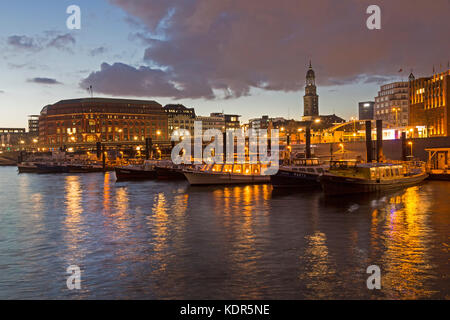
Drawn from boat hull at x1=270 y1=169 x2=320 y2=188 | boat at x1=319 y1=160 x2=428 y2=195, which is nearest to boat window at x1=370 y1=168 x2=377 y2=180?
boat at x1=319 y1=160 x2=428 y2=195

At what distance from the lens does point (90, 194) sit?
5419 cm

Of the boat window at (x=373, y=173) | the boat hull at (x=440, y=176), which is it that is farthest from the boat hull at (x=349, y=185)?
the boat hull at (x=440, y=176)


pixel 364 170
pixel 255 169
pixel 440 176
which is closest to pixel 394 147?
pixel 440 176

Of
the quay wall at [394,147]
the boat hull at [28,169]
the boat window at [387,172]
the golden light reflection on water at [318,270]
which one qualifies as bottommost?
the golden light reflection on water at [318,270]

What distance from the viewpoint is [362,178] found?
45844 mm

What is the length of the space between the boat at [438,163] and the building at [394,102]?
377 ft

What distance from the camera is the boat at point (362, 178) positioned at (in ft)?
145

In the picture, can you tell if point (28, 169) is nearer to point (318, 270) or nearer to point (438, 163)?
point (438, 163)

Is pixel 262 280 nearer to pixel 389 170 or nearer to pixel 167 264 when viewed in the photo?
pixel 167 264

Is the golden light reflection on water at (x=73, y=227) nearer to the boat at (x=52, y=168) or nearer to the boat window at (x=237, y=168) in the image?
the boat window at (x=237, y=168)

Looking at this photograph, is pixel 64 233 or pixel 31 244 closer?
pixel 31 244

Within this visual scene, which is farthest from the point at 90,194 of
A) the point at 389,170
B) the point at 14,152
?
the point at 14,152

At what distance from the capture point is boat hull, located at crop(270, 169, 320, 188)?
5209 cm
